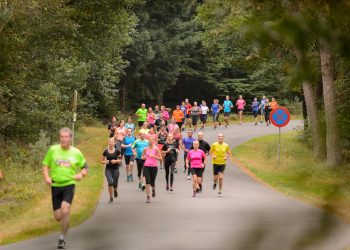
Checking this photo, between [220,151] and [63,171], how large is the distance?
885 cm

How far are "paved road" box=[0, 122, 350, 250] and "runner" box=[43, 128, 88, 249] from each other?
0.52 metres

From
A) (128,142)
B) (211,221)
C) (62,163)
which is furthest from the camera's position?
(128,142)

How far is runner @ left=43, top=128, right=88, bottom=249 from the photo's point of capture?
10555 mm

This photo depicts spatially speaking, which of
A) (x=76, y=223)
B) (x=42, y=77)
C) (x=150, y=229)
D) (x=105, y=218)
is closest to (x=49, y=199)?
(x=76, y=223)

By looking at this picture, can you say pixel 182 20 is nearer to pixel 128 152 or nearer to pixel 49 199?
pixel 128 152

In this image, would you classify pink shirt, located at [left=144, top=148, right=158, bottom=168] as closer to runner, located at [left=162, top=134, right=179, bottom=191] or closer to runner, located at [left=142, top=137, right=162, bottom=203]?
runner, located at [left=142, top=137, right=162, bottom=203]

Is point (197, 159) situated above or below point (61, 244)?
above

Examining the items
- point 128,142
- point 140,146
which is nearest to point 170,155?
point 140,146

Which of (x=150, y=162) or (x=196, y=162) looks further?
(x=196, y=162)

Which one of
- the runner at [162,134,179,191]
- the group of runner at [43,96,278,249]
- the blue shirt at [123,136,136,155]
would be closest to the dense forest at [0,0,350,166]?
the group of runner at [43,96,278,249]

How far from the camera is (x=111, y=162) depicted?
17062 millimetres

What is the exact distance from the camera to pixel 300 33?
1.42m

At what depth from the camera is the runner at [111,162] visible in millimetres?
17016

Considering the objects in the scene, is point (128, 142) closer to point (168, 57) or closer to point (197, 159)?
point (197, 159)
